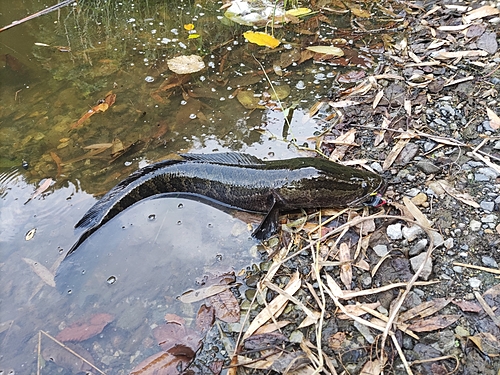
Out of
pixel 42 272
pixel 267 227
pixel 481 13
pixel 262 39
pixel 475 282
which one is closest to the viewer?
pixel 475 282

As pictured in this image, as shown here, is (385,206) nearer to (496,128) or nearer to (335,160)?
(335,160)

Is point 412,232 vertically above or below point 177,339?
above

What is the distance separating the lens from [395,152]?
3.67 meters

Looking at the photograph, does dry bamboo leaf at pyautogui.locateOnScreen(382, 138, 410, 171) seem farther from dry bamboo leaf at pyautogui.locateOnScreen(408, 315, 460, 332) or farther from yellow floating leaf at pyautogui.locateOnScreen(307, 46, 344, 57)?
yellow floating leaf at pyautogui.locateOnScreen(307, 46, 344, 57)

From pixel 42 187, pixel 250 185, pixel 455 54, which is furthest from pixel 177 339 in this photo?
pixel 455 54

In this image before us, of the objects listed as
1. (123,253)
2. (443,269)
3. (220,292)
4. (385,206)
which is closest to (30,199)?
(123,253)

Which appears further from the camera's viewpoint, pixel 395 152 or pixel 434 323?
pixel 395 152

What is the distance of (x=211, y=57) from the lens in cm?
549

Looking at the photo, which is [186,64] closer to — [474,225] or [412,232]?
[412,232]

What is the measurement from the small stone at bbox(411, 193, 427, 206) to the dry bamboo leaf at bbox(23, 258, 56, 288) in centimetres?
302

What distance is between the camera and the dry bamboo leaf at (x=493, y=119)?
11.6 feet

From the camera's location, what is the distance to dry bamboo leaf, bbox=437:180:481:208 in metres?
3.03

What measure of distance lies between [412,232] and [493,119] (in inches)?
61.2

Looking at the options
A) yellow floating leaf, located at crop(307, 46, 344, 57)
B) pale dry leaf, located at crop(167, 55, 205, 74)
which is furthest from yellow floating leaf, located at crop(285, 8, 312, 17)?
pale dry leaf, located at crop(167, 55, 205, 74)
